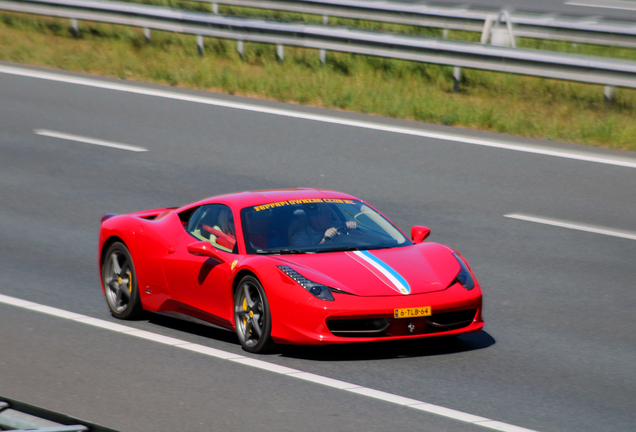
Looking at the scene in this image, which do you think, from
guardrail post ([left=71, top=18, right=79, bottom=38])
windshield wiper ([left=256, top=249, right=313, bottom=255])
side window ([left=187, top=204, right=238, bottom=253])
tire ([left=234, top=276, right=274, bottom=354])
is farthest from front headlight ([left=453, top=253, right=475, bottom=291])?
guardrail post ([left=71, top=18, right=79, bottom=38])

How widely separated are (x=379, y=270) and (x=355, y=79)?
478 inches

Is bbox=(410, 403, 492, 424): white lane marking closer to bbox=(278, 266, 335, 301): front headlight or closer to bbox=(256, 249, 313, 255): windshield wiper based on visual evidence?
bbox=(278, 266, 335, 301): front headlight

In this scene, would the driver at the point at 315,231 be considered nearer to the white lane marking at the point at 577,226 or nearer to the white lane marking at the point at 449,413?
the white lane marking at the point at 449,413

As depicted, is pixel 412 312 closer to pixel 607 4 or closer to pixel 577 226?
pixel 577 226

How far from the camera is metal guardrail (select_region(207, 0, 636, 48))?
21222 mm

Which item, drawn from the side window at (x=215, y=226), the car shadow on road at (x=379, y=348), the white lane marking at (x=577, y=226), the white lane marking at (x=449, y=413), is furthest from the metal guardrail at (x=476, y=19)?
the white lane marking at (x=449, y=413)

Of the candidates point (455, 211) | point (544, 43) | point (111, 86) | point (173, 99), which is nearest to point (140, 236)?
point (455, 211)

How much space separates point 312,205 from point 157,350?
1.66 m

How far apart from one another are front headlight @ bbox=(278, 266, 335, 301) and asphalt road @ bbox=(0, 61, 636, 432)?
0.50m

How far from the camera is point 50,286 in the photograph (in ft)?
31.7

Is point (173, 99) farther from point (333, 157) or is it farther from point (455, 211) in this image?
point (455, 211)

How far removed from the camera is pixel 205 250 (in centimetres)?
796

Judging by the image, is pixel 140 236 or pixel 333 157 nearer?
pixel 140 236

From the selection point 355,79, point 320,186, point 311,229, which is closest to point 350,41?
point 355,79
